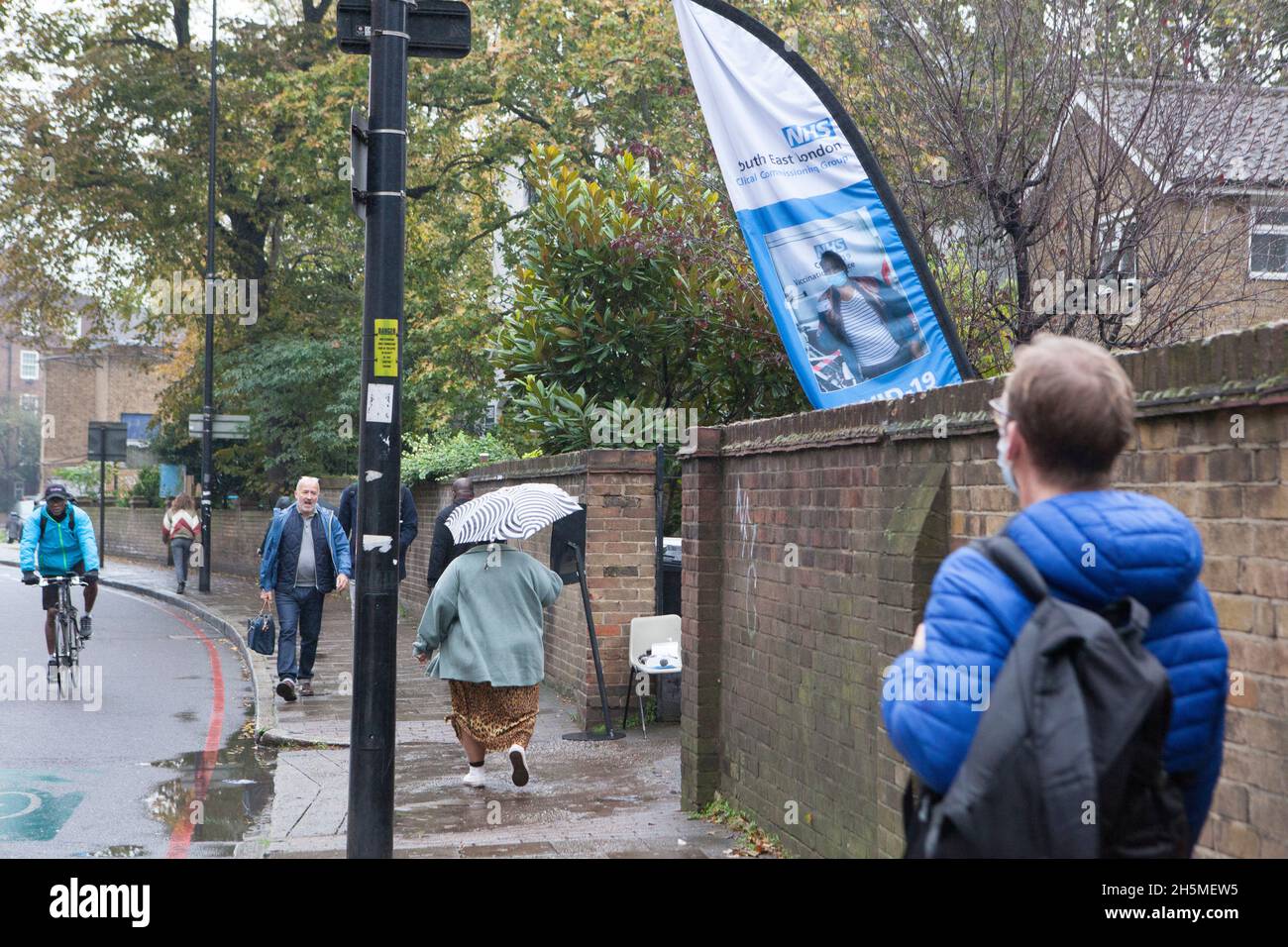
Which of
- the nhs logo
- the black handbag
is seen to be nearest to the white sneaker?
the nhs logo

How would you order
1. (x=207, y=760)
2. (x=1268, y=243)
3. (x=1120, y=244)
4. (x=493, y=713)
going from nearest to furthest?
1. (x=493, y=713)
2. (x=1120, y=244)
3. (x=207, y=760)
4. (x=1268, y=243)

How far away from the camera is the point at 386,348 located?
611 cm

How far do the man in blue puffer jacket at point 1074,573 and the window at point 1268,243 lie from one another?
943cm

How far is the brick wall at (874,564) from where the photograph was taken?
3.20 m

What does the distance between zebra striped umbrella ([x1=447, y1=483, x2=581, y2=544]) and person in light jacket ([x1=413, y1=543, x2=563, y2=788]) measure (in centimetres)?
26

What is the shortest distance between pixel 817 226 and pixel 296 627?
762cm

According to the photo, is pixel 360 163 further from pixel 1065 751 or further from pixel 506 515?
pixel 1065 751

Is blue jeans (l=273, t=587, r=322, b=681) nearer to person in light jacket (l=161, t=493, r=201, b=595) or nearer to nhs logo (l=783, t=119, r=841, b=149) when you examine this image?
nhs logo (l=783, t=119, r=841, b=149)

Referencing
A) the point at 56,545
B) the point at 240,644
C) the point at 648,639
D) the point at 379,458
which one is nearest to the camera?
the point at 379,458

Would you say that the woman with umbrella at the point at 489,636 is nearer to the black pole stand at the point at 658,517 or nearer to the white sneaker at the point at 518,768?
the white sneaker at the point at 518,768

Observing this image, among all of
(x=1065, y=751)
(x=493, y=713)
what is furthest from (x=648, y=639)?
(x=1065, y=751)

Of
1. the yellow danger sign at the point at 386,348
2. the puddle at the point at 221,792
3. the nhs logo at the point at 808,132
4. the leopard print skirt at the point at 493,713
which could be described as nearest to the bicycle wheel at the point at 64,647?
the puddle at the point at 221,792

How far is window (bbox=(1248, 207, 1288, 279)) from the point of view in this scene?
11171 mm
